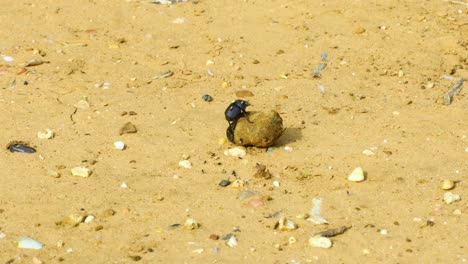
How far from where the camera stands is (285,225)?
13.8 ft

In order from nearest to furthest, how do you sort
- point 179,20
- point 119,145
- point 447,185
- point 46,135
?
point 447,185 < point 119,145 < point 46,135 < point 179,20

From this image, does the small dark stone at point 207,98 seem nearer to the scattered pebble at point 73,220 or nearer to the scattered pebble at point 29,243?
the scattered pebble at point 73,220

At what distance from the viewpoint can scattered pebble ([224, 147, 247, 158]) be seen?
5020 millimetres

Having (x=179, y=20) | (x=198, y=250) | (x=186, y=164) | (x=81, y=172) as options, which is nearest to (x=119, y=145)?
(x=81, y=172)

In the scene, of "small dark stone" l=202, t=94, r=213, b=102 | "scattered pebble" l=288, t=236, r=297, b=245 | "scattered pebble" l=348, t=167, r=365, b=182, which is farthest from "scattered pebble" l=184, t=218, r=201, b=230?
"small dark stone" l=202, t=94, r=213, b=102

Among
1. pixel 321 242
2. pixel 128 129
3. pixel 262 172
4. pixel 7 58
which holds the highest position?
pixel 321 242

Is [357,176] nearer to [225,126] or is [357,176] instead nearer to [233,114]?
[233,114]

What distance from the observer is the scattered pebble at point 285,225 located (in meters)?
4.20

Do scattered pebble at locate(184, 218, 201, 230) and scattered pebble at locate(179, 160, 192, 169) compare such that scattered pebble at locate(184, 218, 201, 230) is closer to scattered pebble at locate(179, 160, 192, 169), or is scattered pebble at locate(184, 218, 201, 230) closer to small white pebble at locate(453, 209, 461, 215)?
scattered pebble at locate(179, 160, 192, 169)

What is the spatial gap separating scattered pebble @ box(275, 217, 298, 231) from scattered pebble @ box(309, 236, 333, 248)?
170 mm

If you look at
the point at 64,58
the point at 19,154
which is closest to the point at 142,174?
the point at 19,154

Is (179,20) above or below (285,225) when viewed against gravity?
below

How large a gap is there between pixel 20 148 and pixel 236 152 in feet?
4.86

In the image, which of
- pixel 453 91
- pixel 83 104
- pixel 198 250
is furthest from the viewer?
pixel 453 91
